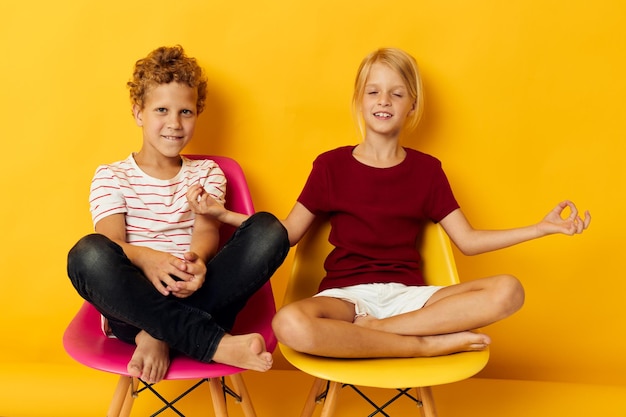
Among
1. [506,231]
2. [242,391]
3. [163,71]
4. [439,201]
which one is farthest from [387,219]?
[163,71]

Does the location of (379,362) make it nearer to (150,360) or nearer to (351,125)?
(150,360)

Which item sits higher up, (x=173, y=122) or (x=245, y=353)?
(x=173, y=122)

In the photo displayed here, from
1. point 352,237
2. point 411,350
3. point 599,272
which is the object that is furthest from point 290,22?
point 599,272

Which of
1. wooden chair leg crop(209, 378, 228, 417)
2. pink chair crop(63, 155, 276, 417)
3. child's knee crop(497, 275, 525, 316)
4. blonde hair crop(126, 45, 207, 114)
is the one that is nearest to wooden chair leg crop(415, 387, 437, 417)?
child's knee crop(497, 275, 525, 316)

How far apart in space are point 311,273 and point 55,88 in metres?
0.95

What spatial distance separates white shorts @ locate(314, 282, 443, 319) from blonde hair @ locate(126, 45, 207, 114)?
659 millimetres

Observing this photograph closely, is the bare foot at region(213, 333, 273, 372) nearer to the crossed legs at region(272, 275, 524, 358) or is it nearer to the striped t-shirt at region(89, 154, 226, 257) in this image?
the crossed legs at region(272, 275, 524, 358)

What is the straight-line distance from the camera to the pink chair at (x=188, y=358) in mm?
1538

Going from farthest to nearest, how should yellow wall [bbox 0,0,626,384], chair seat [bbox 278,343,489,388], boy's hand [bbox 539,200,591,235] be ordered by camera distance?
yellow wall [bbox 0,0,626,384] < boy's hand [bbox 539,200,591,235] < chair seat [bbox 278,343,489,388]

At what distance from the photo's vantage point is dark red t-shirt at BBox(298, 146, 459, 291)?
1.87m

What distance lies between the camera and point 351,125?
2150 mm

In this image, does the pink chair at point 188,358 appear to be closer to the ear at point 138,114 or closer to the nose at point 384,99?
the ear at point 138,114

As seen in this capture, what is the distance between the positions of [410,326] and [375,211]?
0.38m

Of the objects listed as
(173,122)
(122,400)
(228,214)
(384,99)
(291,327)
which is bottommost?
(122,400)
